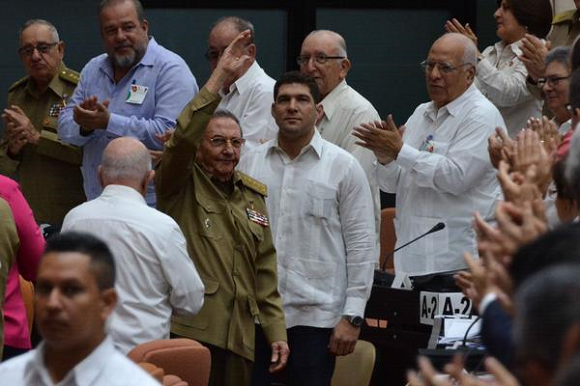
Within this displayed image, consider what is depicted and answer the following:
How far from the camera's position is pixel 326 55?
29.8 ft

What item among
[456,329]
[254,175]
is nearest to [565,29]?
[254,175]

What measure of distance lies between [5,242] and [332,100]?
3.29 m

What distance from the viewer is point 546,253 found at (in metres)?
2.89

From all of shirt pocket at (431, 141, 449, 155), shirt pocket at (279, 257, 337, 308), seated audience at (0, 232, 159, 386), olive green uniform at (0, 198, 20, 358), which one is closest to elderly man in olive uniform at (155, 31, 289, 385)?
shirt pocket at (279, 257, 337, 308)

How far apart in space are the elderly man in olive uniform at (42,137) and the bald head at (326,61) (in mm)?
1546

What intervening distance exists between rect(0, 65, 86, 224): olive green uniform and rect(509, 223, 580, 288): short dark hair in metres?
6.11

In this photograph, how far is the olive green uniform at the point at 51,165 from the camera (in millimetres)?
8867

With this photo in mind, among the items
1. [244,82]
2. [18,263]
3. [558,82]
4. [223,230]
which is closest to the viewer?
[18,263]

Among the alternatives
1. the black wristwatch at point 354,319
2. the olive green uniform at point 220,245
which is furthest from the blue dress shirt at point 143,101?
the black wristwatch at point 354,319

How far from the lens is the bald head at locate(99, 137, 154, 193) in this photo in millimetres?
6453

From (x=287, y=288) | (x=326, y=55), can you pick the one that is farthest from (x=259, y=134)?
(x=287, y=288)

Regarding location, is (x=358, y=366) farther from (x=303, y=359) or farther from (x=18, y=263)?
(x=18, y=263)

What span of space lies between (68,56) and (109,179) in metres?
5.34

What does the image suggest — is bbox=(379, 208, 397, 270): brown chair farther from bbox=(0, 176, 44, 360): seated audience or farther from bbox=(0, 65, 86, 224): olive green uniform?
bbox=(0, 176, 44, 360): seated audience
